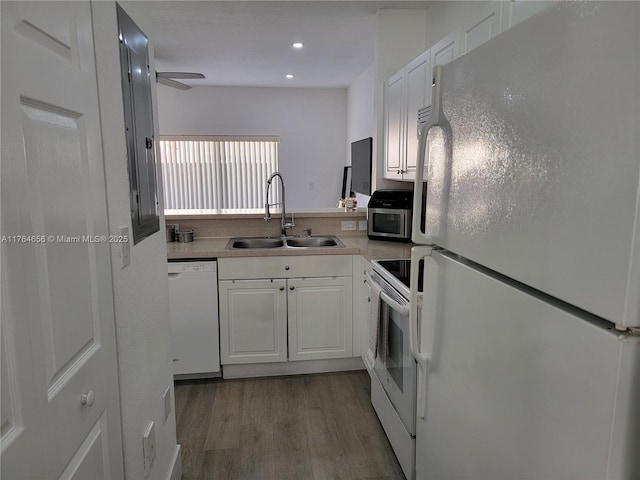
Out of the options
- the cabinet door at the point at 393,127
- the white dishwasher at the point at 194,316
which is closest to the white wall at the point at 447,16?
the cabinet door at the point at 393,127

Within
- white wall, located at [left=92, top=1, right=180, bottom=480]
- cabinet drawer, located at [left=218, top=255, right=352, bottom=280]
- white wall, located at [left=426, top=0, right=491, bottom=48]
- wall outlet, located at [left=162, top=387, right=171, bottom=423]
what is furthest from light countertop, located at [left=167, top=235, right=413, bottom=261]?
white wall, located at [left=426, top=0, right=491, bottom=48]

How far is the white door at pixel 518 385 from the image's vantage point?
0.62m

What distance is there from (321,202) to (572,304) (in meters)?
6.33

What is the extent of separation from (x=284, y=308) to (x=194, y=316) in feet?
1.93

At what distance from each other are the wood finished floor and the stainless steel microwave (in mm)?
1033

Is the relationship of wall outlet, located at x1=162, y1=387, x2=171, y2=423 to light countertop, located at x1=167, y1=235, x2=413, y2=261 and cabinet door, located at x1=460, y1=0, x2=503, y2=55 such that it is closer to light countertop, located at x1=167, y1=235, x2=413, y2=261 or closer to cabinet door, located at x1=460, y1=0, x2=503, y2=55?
light countertop, located at x1=167, y1=235, x2=413, y2=261

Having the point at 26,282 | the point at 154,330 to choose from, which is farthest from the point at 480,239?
the point at 154,330

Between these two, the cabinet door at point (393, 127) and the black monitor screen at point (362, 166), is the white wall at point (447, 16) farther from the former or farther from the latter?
the black monitor screen at point (362, 166)

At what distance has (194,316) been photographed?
2777 millimetres

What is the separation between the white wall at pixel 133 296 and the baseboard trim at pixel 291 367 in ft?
3.63

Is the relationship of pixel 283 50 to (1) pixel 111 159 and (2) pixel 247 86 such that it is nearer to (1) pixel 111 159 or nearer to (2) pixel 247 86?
(2) pixel 247 86

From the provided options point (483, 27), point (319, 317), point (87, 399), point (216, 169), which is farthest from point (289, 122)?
point (87, 399)

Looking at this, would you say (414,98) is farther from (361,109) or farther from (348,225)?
(361,109)

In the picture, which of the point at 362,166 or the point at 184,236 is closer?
the point at 184,236
